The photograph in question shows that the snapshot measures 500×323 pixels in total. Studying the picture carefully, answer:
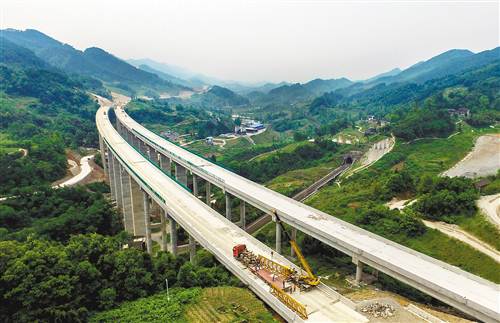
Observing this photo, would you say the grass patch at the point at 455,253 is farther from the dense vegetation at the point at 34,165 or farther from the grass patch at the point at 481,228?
the dense vegetation at the point at 34,165

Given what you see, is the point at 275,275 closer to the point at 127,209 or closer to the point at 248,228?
the point at 248,228

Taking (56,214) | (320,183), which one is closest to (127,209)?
(56,214)

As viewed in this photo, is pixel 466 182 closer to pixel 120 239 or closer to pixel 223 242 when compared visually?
pixel 223 242

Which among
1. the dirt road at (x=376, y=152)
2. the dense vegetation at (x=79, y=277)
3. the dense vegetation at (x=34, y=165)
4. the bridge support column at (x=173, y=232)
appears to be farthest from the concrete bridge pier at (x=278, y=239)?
the dirt road at (x=376, y=152)

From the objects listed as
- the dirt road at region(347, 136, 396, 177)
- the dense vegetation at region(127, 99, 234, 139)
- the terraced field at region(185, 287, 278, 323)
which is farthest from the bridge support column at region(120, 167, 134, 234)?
the dense vegetation at region(127, 99, 234, 139)

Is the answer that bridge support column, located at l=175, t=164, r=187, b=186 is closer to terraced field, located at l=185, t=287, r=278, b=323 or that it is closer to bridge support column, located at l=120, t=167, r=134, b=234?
bridge support column, located at l=120, t=167, r=134, b=234

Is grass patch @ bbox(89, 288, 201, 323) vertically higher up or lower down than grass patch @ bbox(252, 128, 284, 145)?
higher up
